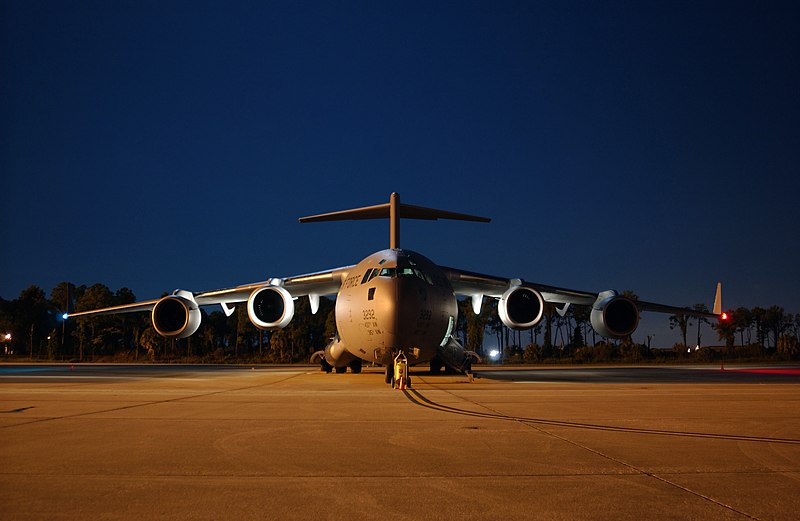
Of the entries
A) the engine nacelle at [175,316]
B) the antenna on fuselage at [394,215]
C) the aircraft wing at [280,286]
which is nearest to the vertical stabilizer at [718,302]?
the antenna on fuselage at [394,215]

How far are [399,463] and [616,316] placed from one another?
16.4 metres

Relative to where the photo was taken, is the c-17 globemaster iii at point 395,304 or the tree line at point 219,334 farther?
the tree line at point 219,334

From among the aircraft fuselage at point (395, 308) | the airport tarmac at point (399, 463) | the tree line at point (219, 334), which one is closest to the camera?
the airport tarmac at point (399, 463)

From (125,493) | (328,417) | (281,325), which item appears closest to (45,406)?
(328,417)

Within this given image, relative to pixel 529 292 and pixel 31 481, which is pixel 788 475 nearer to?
pixel 31 481

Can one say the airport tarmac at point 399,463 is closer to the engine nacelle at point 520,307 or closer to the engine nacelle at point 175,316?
the engine nacelle at point 520,307

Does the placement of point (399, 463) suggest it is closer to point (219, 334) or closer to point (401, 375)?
point (401, 375)

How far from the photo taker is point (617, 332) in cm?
1905

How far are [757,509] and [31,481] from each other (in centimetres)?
424

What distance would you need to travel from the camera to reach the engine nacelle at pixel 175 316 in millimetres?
19891

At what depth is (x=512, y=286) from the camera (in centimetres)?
1919

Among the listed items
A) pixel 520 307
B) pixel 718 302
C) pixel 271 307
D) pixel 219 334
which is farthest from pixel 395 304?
pixel 219 334

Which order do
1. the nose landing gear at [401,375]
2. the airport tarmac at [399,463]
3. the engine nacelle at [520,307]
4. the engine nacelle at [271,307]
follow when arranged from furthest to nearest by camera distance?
the engine nacelle at [271,307] < the engine nacelle at [520,307] < the nose landing gear at [401,375] < the airport tarmac at [399,463]

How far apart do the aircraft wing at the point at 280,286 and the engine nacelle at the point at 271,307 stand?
41 cm
